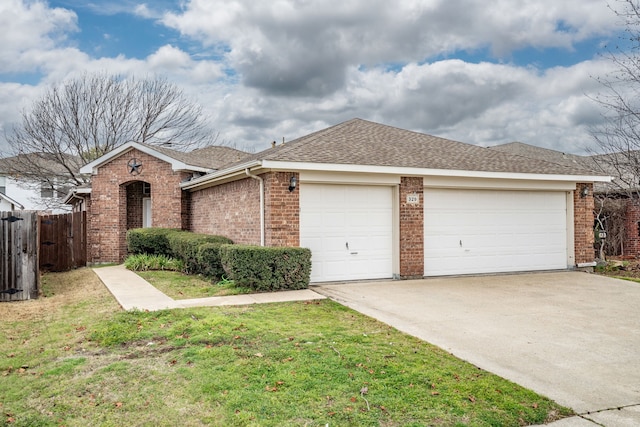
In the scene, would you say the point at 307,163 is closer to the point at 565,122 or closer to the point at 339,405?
the point at 339,405

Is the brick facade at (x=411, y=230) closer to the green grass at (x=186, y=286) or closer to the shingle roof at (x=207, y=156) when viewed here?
the green grass at (x=186, y=286)

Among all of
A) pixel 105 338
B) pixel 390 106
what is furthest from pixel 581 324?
pixel 390 106

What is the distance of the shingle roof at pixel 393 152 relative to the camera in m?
11.0

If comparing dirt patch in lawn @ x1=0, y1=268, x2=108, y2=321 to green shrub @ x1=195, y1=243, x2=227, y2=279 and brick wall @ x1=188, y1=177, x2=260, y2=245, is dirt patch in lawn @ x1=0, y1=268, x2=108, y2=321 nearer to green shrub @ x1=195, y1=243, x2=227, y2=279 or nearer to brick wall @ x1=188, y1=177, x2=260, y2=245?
green shrub @ x1=195, y1=243, x2=227, y2=279

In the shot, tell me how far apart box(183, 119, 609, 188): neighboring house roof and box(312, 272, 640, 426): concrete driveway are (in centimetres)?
267

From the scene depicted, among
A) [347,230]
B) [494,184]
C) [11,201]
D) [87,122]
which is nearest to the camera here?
[347,230]

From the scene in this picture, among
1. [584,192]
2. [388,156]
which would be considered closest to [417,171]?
[388,156]

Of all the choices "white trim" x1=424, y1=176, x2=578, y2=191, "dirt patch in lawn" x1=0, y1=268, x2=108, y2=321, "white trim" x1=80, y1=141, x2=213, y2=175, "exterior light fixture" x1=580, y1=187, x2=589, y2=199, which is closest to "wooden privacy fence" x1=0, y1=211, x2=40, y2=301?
"dirt patch in lawn" x1=0, y1=268, x2=108, y2=321

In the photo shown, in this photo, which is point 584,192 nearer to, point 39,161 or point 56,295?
point 56,295

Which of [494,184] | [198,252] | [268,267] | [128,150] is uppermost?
[128,150]

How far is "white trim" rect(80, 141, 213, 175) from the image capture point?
1675cm

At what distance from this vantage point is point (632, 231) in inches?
794

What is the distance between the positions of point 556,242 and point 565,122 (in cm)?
685

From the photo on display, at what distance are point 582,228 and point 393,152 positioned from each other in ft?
19.3
